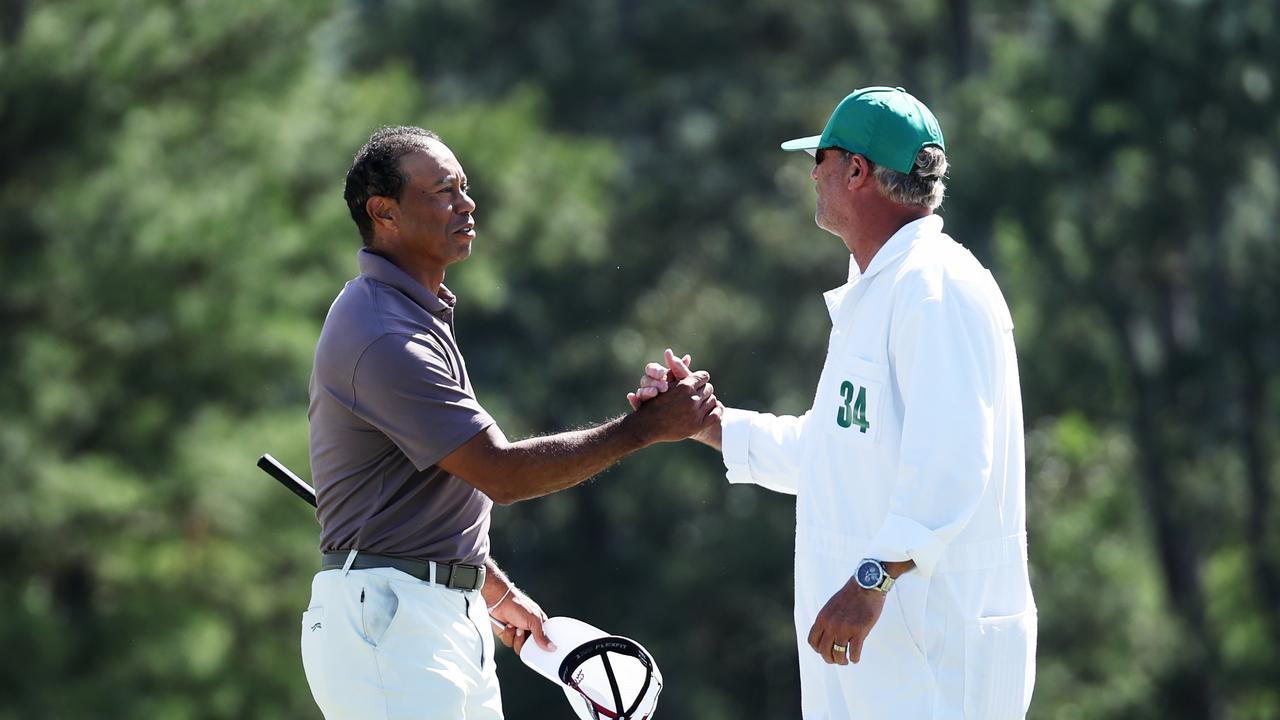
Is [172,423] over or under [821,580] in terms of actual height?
over

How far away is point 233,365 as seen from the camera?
16.0 m

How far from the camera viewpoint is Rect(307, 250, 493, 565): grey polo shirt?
4.18 m

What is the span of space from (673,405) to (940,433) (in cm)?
90

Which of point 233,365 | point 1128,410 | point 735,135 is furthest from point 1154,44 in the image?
point 233,365

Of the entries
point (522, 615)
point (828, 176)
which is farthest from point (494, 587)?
point (828, 176)

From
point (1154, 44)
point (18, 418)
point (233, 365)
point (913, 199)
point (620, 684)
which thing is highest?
point (1154, 44)

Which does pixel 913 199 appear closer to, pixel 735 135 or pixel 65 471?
pixel 65 471

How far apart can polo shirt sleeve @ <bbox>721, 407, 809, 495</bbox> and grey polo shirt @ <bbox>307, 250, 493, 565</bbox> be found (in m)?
0.80

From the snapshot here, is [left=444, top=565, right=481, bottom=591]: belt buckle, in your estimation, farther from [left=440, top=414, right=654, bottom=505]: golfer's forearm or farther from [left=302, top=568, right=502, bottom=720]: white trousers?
[left=440, top=414, right=654, bottom=505]: golfer's forearm

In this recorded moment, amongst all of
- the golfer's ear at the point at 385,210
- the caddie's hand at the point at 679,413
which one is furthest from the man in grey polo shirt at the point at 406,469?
the caddie's hand at the point at 679,413

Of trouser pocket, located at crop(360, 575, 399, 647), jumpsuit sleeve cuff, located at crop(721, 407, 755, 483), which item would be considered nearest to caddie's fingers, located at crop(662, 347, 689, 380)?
jumpsuit sleeve cuff, located at crop(721, 407, 755, 483)

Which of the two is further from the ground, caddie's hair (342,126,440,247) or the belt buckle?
caddie's hair (342,126,440,247)

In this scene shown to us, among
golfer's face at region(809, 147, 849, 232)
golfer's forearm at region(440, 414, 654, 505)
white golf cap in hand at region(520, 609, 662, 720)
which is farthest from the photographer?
white golf cap in hand at region(520, 609, 662, 720)

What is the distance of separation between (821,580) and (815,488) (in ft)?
0.69
